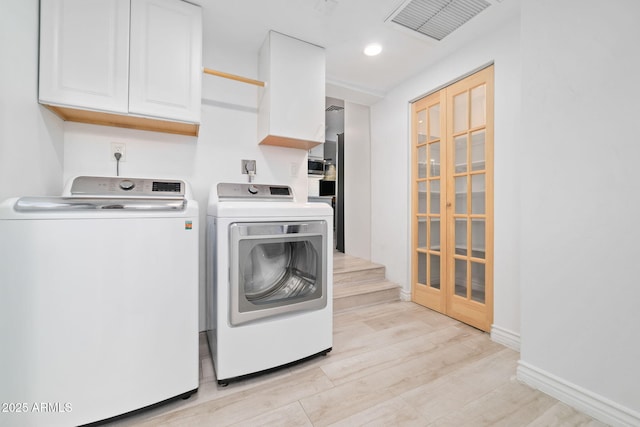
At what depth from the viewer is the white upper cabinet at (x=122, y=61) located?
1378mm

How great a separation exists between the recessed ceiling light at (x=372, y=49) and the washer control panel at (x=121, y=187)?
1894 millimetres

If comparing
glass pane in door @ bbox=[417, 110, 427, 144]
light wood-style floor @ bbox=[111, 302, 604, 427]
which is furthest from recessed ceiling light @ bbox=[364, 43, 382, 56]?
light wood-style floor @ bbox=[111, 302, 604, 427]

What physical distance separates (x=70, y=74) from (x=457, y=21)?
2.49 meters

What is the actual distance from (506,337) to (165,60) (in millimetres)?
2962

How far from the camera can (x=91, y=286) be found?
3.59 ft

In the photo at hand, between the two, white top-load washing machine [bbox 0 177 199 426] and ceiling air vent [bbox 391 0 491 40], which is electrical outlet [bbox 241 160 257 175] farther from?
ceiling air vent [bbox 391 0 491 40]

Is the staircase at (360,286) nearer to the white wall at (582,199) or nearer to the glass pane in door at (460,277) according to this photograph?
the glass pane in door at (460,277)

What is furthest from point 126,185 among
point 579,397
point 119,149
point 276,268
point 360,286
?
point 579,397

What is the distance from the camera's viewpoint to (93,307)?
1095 mm

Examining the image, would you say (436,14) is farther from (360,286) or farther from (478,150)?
(360,286)

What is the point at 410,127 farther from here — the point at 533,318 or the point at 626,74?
the point at 533,318

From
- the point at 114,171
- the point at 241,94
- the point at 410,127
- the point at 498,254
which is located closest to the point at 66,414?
the point at 114,171

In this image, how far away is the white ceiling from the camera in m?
1.76

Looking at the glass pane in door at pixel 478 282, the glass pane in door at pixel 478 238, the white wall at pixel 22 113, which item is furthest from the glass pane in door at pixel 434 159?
the white wall at pixel 22 113
